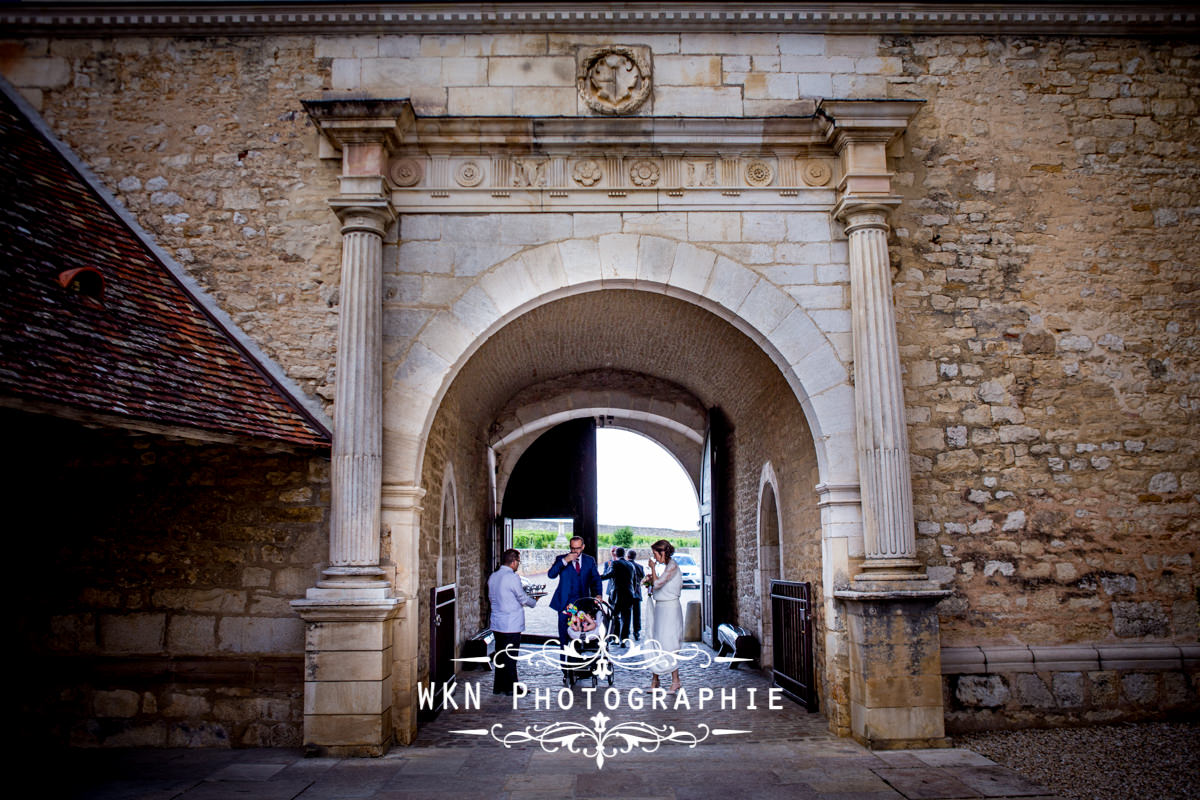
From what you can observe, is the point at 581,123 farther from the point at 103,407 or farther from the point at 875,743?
the point at 875,743

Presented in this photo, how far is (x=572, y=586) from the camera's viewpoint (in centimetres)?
821

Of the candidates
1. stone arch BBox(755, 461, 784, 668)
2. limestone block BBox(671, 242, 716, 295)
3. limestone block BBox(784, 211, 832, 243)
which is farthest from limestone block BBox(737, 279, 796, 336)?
stone arch BBox(755, 461, 784, 668)

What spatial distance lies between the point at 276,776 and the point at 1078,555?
5.60 meters

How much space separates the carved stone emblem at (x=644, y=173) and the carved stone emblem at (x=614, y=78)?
0.43 meters

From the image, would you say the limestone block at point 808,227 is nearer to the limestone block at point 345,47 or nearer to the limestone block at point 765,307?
the limestone block at point 765,307

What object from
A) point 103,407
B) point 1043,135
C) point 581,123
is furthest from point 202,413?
point 1043,135

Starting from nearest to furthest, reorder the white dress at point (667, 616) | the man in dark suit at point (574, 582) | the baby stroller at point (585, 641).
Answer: the white dress at point (667, 616) → the baby stroller at point (585, 641) → the man in dark suit at point (574, 582)

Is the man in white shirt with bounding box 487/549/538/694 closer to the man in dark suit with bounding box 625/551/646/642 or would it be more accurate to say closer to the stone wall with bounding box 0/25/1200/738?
the stone wall with bounding box 0/25/1200/738

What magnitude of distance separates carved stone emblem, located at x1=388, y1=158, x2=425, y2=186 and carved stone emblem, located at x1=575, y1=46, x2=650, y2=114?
139 cm

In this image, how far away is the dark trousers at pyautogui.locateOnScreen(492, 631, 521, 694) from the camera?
7.51 metres

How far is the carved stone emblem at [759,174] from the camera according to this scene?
6.43 meters

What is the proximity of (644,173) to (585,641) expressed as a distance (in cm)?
444

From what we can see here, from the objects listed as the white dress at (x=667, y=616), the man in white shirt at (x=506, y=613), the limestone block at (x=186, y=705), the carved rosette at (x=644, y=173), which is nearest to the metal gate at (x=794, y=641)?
the white dress at (x=667, y=616)

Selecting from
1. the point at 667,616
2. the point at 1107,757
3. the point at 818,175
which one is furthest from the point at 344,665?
the point at 818,175
